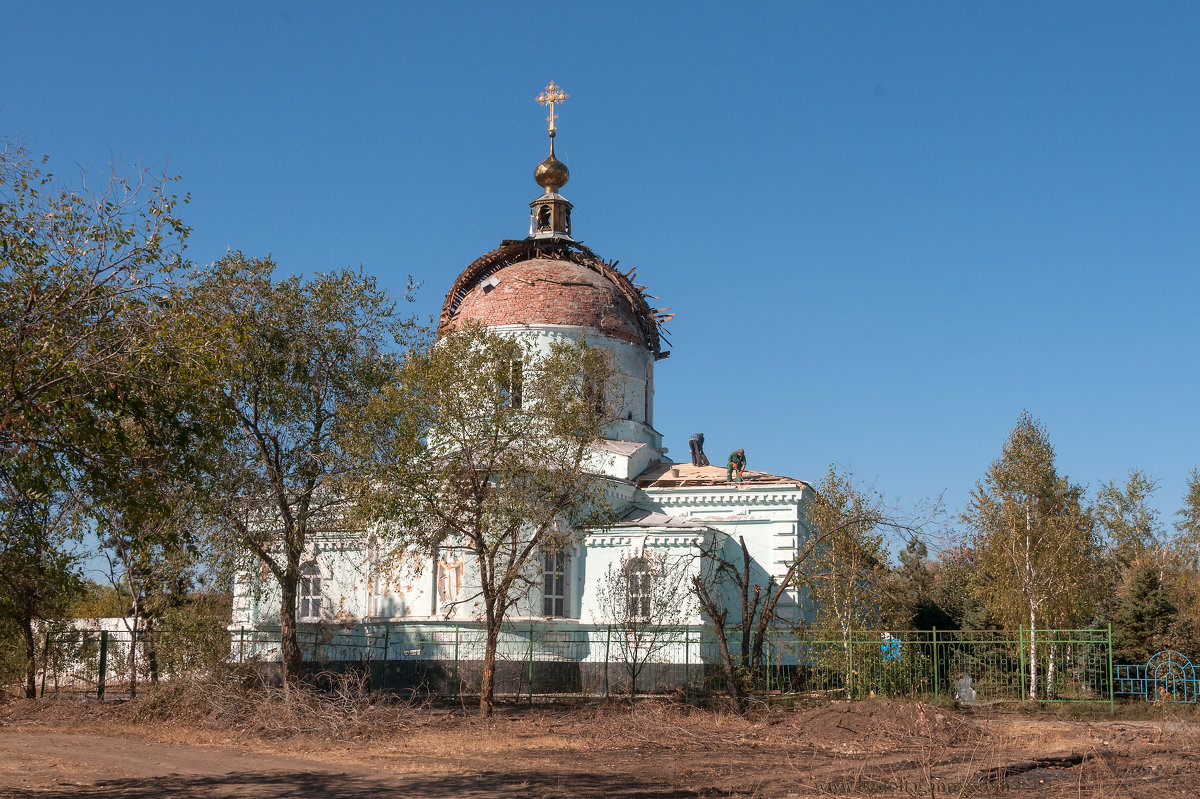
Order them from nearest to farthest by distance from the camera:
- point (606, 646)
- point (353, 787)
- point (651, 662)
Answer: point (353, 787), point (606, 646), point (651, 662)

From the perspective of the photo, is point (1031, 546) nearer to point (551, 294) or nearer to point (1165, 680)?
point (1165, 680)

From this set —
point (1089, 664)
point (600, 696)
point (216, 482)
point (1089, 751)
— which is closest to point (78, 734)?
point (216, 482)

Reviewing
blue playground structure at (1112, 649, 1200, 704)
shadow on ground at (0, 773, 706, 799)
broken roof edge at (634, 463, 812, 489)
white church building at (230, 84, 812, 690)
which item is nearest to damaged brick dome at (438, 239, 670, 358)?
white church building at (230, 84, 812, 690)

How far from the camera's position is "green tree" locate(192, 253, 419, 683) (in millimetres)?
19688

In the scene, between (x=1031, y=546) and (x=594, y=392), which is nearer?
(x=594, y=392)

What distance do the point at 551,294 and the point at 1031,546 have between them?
14.7 meters

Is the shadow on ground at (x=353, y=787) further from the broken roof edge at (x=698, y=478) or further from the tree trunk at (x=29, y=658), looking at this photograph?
the broken roof edge at (x=698, y=478)

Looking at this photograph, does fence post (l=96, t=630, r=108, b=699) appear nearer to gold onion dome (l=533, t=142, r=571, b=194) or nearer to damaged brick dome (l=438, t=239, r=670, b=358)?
damaged brick dome (l=438, t=239, r=670, b=358)

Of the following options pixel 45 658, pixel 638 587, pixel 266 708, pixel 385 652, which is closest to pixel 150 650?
pixel 45 658

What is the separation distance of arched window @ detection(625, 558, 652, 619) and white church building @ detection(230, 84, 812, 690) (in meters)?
0.34

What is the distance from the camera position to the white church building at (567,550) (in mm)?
24828

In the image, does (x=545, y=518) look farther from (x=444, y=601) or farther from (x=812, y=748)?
(x=444, y=601)

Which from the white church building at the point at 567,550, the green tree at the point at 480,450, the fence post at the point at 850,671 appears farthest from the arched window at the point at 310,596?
the fence post at the point at 850,671

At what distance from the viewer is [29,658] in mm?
22688
